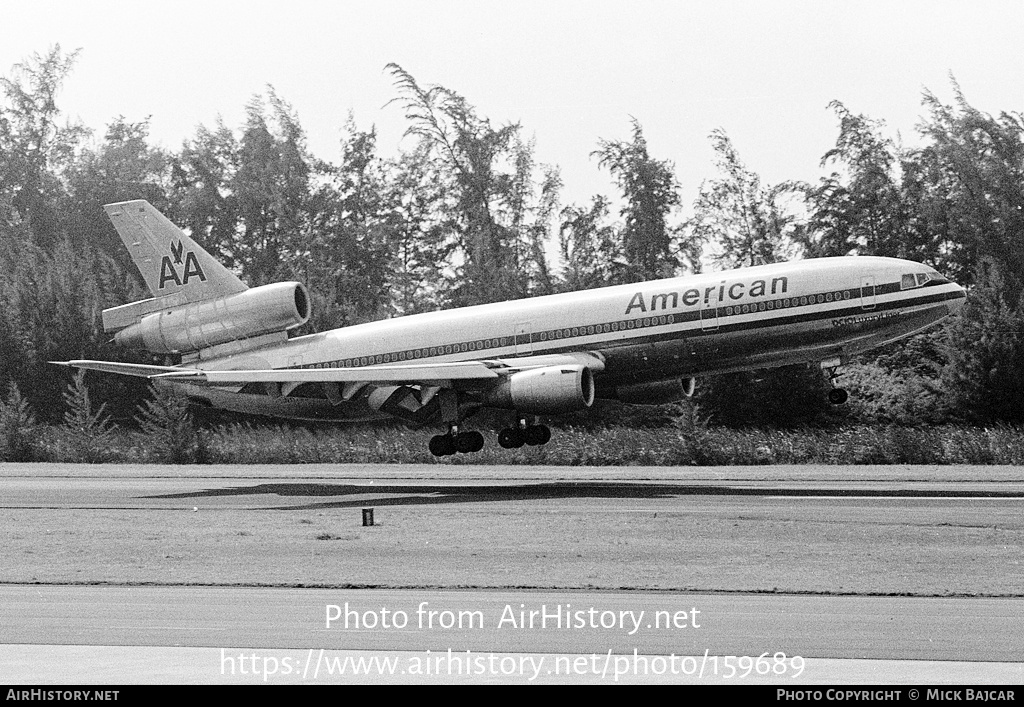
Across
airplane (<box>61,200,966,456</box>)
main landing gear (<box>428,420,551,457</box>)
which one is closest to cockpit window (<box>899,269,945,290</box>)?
airplane (<box>61,200,966,456</box>)

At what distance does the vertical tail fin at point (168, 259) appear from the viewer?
4644 cm

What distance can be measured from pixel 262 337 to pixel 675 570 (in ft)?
92.8

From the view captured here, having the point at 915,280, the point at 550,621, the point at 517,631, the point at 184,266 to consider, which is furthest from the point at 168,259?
the point at 517,631

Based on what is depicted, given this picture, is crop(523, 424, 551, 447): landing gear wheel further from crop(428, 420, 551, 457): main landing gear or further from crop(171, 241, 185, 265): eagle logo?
crop(171, 241, 185, 265): eagle logo

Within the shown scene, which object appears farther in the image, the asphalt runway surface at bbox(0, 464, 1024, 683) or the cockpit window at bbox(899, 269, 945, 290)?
the cockpit window at bbox(899, 269, 945, 290)

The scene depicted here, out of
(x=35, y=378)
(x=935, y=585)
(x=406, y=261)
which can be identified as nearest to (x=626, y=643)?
(x=935, y=585)

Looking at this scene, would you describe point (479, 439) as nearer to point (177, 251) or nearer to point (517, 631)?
point (177, 251)

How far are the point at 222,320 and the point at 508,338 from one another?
33.6 feet

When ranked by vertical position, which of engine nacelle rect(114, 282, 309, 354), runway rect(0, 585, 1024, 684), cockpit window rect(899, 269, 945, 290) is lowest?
runway rect(0, 585, 1024, 684)

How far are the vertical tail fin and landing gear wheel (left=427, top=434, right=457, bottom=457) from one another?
9321 millimetres

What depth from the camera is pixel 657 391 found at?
43312 millimetres

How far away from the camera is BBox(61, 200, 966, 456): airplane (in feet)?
128

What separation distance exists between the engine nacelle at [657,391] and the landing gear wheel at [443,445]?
5.39 meters

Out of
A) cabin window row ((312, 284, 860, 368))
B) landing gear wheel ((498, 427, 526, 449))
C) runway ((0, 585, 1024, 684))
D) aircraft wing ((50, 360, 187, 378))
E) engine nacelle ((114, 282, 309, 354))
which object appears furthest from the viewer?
engine nacelle ((114, 282, 309, 354))
